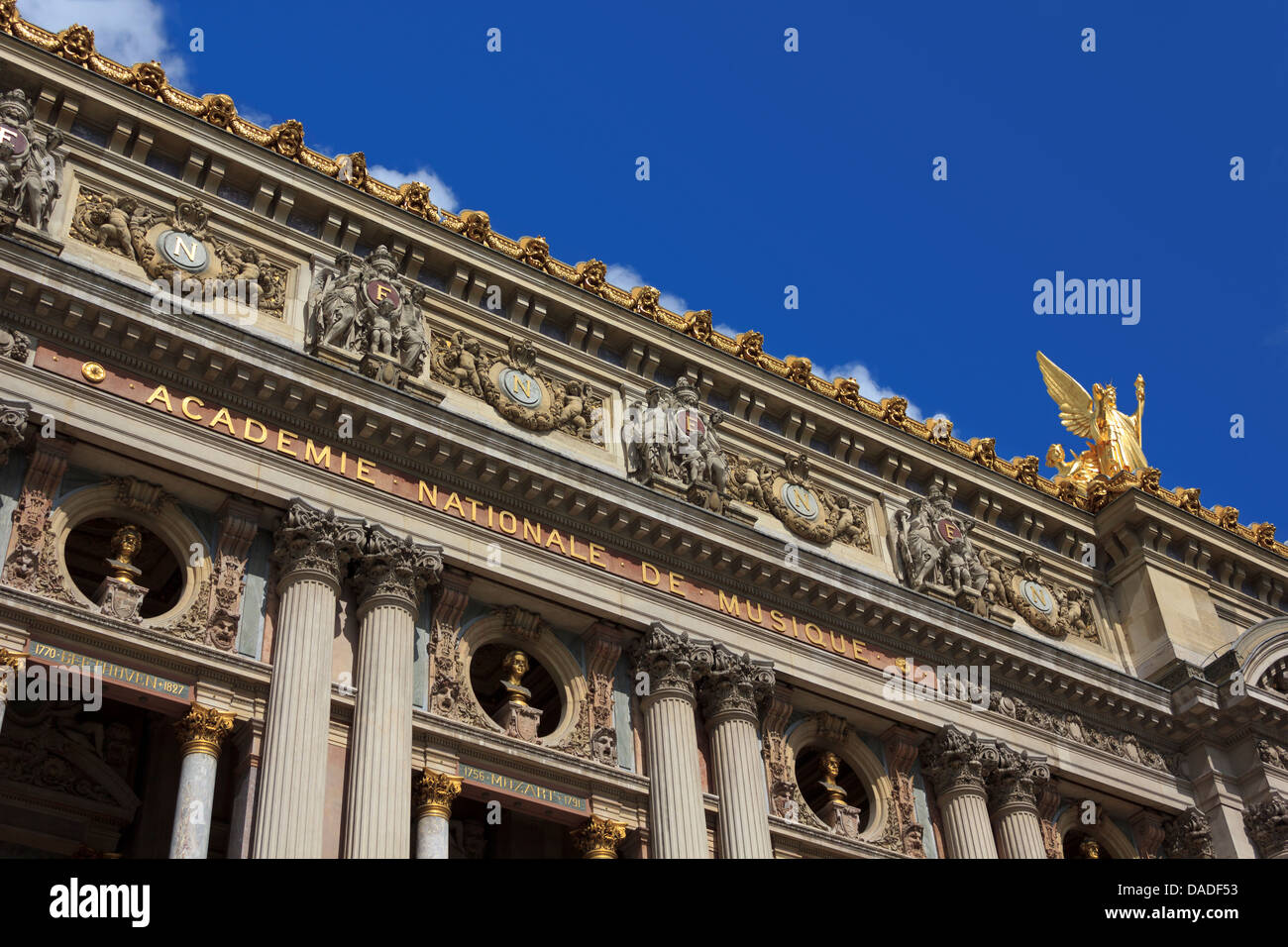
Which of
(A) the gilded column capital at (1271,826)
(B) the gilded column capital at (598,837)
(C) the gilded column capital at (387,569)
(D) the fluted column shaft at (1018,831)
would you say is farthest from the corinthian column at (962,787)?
(C) the gilded column capital at (387,569)

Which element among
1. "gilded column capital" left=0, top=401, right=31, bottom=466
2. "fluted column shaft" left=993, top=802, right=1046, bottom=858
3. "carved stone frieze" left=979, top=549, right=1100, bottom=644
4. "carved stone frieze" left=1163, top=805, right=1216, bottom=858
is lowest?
"fluted column shaft" left=993, top=802, right=1046, bottom=858

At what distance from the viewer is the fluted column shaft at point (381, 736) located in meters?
19.2

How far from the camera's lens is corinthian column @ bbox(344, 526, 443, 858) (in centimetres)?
1927

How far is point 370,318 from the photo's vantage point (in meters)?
23.9

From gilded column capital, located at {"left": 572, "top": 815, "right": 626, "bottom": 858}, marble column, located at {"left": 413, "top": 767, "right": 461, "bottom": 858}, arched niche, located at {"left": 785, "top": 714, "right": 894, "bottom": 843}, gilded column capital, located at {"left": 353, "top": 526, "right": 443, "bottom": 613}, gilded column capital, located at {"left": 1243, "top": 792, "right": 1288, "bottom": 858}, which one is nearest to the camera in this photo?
marble column, located at {"left": 413, "top": 767, "right": 461, "bottom": 858}

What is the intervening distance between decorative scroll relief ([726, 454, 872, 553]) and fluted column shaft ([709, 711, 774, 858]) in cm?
464

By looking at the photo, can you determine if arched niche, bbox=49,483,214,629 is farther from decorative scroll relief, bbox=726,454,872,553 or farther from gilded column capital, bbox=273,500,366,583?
decorative scroll relief, bbox=726,454,872,553

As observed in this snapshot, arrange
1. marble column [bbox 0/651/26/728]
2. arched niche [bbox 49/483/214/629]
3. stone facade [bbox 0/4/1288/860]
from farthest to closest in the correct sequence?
1. stone facade [bbox 0/4/1288/860]
2. arched niche [bbox 49/483/214/629]
3. marble column [bbox 0/651/26/728]

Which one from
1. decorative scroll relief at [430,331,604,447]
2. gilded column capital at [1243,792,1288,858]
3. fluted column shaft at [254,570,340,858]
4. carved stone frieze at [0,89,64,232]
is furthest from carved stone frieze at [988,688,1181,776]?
carved stone frieze at [0,89,64,232]

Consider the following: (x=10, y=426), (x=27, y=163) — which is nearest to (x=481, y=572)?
(x=10, y=426)

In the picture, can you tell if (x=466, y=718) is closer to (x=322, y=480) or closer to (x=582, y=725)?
(x=582, y=725)

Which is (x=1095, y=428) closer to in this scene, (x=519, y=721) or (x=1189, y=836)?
(x=1189, y=836)

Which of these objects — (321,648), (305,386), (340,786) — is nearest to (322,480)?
(305,386)

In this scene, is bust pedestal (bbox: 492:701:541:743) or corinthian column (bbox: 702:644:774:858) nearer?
bust pedestal (bbox: 492:701:541:743)
